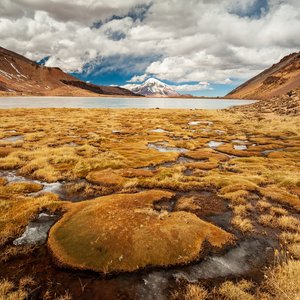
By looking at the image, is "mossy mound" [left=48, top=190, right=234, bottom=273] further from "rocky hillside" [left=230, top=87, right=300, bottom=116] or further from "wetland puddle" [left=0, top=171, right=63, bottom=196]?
"rocky hillside" [left=230, top=87, right=300, bottom=116]

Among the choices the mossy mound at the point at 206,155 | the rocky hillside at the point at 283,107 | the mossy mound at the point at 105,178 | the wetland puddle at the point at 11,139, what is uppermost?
the rocky hillside at the point at 283,107

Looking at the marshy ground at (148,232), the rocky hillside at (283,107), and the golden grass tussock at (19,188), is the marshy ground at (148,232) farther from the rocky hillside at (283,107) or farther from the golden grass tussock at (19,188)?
the rocky hillside at (283,107)

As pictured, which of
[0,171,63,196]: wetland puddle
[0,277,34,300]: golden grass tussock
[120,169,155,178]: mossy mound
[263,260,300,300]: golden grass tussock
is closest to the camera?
[0,277,34,300]: golden grass tussock

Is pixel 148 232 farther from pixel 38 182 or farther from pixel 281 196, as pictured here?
pixel 38 182

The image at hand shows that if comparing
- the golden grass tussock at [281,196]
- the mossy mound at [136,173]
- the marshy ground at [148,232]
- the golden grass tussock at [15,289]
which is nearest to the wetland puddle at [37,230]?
the marshy ground at [148,232]

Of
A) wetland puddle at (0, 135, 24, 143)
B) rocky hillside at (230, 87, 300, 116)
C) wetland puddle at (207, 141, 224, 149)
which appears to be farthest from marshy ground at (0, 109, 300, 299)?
rocky hillside at (230, 87, 300, 116)

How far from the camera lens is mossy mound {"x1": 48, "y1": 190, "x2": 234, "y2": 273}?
9984mm

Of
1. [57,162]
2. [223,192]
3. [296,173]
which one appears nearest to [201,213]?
[223,192]

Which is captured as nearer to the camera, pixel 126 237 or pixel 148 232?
pixel 126 237

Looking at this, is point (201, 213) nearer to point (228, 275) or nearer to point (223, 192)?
point (223, 192)

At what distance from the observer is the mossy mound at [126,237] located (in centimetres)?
998

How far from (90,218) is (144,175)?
369 inches

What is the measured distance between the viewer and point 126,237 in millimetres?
11047

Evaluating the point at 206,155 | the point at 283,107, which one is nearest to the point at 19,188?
the point at 206,155
